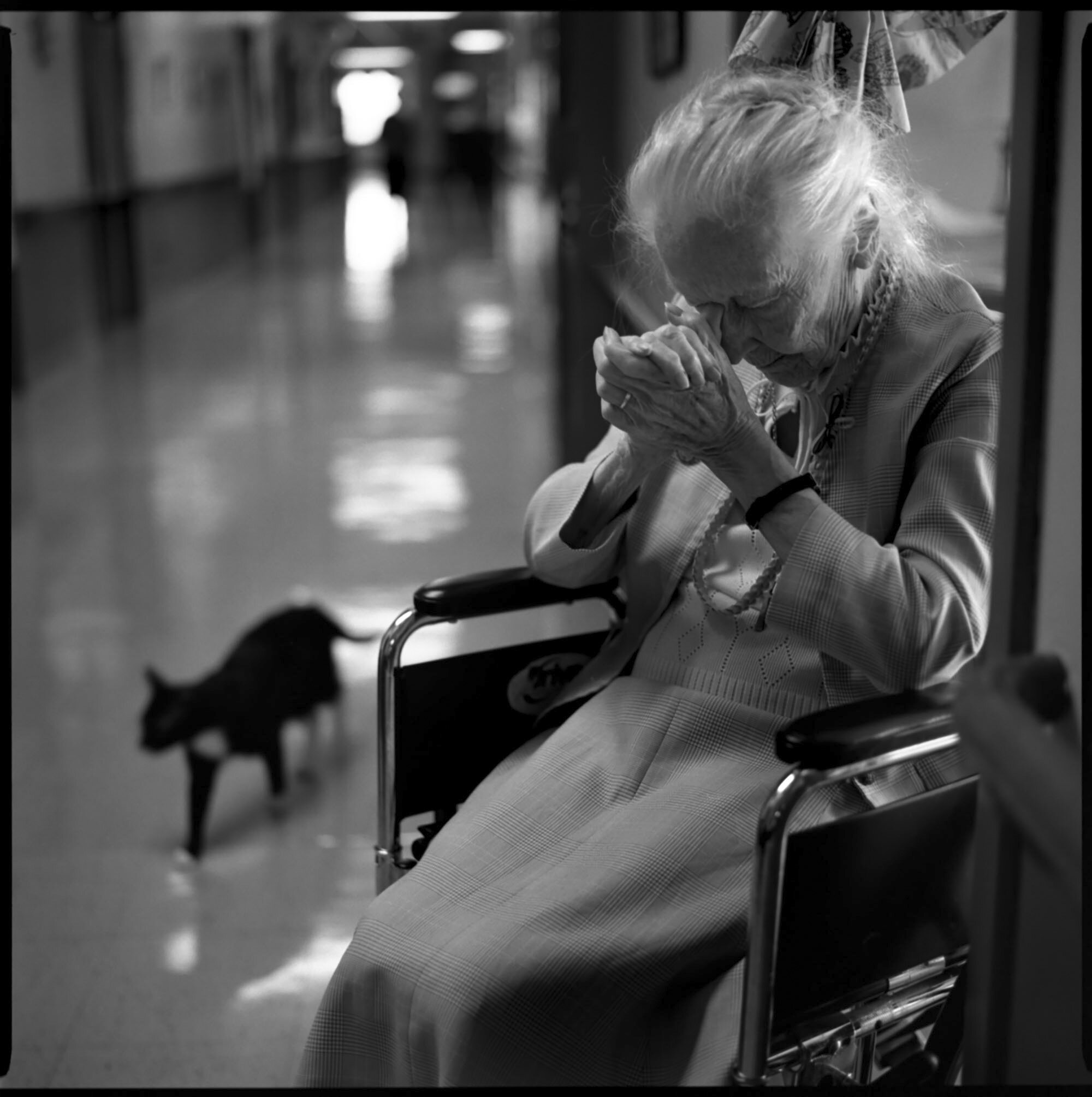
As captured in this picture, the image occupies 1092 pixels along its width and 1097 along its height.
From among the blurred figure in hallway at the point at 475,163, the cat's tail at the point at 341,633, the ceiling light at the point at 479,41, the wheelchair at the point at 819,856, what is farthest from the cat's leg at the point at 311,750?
the ceiling light at the point at 479,41

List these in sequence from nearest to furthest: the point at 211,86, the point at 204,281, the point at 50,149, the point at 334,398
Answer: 1. the point at 334,398
2. the point at 50,149
3. the point at 204,281
4. the point at 211,86

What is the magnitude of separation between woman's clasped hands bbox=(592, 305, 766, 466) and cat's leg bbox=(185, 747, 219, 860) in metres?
1.59

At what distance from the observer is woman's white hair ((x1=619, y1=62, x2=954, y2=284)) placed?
3.78ft

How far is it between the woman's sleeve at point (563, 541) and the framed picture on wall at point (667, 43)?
1825 mm

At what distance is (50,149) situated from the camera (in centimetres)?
830

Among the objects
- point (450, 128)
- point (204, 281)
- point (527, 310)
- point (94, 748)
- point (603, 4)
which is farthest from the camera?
point (450, 128)

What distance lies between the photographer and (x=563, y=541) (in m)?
1.49

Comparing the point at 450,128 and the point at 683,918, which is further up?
the point at 450,128

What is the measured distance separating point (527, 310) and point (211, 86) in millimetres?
6174

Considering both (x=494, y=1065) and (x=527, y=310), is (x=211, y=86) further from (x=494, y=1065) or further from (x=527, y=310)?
(x=494, y=1065)

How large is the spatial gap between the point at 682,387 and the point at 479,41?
3026 cm

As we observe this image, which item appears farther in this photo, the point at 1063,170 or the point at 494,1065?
the point at 494,1065

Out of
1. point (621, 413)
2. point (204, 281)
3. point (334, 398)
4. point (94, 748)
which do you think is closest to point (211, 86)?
point (204, 281)

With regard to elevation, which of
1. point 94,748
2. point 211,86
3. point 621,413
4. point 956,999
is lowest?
point 94,748
